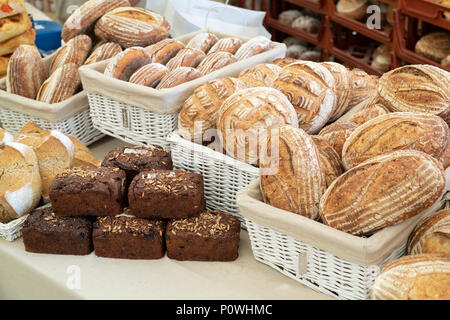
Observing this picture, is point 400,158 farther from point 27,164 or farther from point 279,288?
point 27,164

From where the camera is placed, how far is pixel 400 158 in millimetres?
1075

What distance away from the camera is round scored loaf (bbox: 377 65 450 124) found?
1381 millimetres

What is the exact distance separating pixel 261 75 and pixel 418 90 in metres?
0.51

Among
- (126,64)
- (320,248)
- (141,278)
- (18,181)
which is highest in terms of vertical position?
(126,64)

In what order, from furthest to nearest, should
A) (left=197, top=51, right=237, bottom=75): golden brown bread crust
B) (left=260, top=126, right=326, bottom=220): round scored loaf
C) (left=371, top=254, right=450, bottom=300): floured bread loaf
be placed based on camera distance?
(left=197, top=51, right=237, bottom=75): golden brown bread crust
(left=260, top=126, right=326, bottom=220): round scored loaf
(left=371, top=254, right=450, bottom=300): floured bread loaf

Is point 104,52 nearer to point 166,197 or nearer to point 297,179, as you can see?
point 166,197

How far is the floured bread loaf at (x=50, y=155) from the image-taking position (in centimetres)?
155

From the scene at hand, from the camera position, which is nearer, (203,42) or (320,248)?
(320,248)

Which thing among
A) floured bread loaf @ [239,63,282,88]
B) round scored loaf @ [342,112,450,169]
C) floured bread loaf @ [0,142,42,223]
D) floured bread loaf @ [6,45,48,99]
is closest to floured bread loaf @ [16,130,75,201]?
floured bread loaf @ [0,142,42,223]

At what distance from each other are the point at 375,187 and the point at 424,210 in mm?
138

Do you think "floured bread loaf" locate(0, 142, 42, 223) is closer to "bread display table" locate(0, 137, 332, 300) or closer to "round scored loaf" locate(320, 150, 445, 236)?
"bread display table" locate(0, 137, 332, 300)

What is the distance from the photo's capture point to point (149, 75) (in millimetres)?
1694

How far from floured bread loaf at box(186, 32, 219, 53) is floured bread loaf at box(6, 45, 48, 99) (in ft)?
1.94

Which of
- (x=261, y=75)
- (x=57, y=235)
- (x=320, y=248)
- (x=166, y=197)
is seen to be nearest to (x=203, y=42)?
(x=261, y=75)
